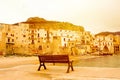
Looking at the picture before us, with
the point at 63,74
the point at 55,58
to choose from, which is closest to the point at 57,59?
the point at 55,58

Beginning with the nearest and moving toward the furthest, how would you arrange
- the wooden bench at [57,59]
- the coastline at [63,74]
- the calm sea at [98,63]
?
the coastline at [63,74]
the wooden bench at [57,59]
the calm sea at [98,63]

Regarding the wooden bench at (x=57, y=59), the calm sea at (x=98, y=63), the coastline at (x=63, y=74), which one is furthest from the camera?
the calm sea at (x=98, y=63)

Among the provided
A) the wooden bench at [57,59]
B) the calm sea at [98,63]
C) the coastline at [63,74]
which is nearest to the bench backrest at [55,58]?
the wooden bench at [57,59]

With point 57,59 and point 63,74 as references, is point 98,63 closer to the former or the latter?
point 57,59

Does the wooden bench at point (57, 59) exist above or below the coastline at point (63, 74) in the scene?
above

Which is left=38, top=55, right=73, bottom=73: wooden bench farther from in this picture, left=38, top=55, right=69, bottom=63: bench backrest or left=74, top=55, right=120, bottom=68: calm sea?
left=74, top=55, right=120, bottom=68: calm sea

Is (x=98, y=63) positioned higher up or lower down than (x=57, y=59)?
lower down

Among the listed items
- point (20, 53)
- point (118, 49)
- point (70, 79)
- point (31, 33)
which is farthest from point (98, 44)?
point (70, 79)

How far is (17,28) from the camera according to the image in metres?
68.6

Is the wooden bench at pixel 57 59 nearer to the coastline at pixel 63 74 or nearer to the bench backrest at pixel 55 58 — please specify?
the bench backrest at pixel 55 58

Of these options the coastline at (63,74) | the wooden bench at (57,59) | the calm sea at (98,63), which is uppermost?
the wooden bench at (57,59)

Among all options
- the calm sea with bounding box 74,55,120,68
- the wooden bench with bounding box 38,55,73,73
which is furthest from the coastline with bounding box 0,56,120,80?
the calm sea with bounding box 74,55,120,68

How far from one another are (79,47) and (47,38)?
13853mm

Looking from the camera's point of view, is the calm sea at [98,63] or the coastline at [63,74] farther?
the calm sea at [98,63]
